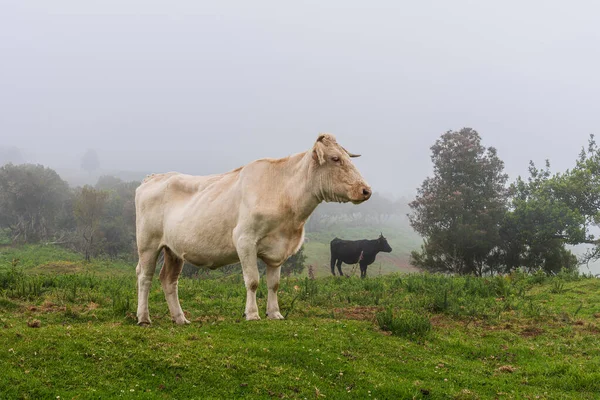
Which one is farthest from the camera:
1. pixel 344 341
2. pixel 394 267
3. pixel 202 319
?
pixel 394 267

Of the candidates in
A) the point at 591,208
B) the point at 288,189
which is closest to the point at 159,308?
the point at 288,189

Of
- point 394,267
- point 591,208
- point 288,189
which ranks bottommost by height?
point 394,267

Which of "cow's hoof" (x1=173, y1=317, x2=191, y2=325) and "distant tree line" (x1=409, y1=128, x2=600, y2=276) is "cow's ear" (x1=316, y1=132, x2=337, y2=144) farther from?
"distant tree line" (x1=409, y1=128, x2=600, y2=276)

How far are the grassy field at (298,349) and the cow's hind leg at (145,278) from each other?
1.06ft

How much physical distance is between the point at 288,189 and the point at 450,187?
77.0ft

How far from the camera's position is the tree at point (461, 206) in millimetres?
28156

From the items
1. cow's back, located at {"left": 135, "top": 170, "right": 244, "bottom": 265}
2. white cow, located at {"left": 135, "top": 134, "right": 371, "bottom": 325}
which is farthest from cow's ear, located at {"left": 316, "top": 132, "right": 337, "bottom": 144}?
cow's back, located at {"left": 135, "top": 170, "right": 244, "bottom": 265}

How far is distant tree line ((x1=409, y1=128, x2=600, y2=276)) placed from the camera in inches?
1085

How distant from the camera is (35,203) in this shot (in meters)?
52.3

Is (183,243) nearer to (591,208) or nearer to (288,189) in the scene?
(288,189)

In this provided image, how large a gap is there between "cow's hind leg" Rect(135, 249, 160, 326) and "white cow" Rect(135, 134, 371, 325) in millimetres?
17

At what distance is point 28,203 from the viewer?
5175cm

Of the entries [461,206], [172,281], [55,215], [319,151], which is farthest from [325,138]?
[55,215]

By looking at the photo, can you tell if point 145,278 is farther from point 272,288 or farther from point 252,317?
point 272,288
